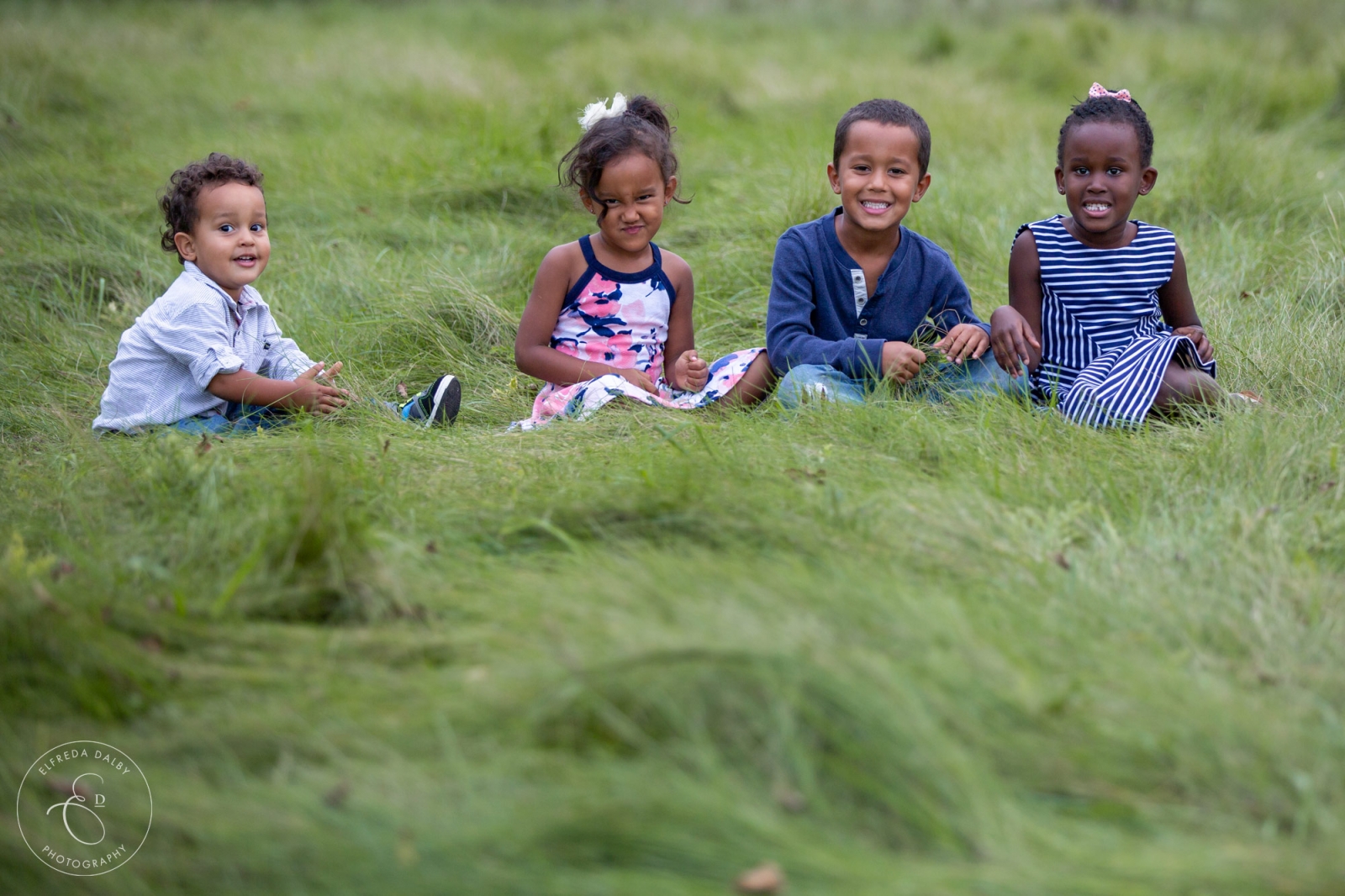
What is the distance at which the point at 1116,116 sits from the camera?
3.18m

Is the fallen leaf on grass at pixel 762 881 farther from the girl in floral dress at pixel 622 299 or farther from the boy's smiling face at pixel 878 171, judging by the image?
the boy's smiling face at pixel 878 171

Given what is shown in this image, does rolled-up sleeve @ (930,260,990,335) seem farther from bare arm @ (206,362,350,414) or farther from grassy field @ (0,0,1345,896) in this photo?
bare arm @ (206,362,350,414)

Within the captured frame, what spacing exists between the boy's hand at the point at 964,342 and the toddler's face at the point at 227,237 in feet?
6.59

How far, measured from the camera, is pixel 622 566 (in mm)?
1999

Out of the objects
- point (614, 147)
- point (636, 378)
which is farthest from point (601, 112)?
point (636, 378)

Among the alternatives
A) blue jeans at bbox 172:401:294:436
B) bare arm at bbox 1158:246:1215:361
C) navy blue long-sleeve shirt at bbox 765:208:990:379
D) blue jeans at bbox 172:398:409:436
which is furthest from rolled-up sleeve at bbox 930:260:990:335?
blue jeans at bbox 172:401:294:436

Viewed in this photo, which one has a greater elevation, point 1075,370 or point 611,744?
point 1075,370

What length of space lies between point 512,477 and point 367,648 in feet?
2.61

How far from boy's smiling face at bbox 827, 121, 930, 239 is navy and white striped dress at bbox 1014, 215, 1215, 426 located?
43 centimetres

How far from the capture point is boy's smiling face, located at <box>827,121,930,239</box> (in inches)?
128

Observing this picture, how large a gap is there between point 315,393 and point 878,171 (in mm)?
1740

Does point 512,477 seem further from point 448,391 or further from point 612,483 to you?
point 448,391

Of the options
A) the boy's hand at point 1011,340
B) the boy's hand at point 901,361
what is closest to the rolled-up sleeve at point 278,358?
the boy's hand at point 901,361

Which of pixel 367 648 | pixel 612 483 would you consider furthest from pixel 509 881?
pixel 612 483
